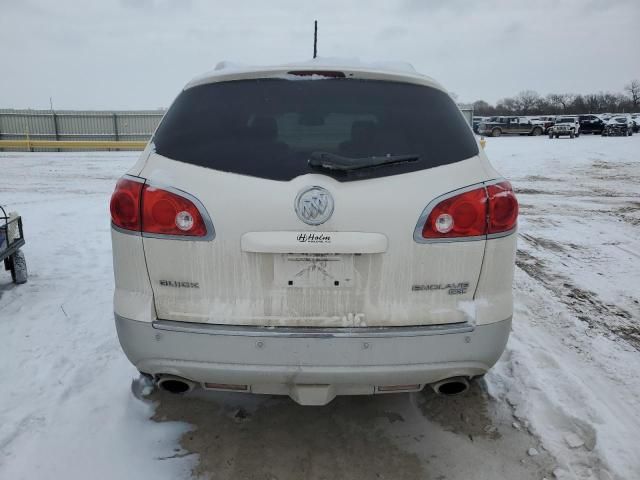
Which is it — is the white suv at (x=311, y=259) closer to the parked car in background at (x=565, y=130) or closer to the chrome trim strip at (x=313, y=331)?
the chrome trim strip at (x=313, y=331)

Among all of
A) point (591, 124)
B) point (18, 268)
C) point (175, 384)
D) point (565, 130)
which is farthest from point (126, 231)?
point (591, 124)

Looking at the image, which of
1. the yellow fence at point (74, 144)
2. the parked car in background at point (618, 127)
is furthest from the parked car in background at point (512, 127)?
the yellow fence at point (74, 144)

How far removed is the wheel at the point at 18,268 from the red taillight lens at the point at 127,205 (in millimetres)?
3443

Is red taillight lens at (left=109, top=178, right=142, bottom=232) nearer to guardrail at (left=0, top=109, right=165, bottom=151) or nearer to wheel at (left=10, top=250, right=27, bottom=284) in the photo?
wheel at (left=10, top=250, right=27, bottom=284)

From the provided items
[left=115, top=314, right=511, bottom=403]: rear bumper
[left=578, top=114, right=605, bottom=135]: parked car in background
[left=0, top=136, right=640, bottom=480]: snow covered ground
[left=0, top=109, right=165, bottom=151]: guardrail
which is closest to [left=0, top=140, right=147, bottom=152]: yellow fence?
A: [left=0, top=109, right=165, bottom=151]: guardrail

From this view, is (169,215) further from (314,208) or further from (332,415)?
(332,415)

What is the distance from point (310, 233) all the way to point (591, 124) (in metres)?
49.9

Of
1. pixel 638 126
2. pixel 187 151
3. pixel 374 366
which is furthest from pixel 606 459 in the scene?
pixel 638 126

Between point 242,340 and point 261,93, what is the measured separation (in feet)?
3.82

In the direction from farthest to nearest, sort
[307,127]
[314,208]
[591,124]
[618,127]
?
1. [591,124]
2. [618,127]
3. [307,127]
4. [314,208]

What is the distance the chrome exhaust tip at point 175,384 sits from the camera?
7.91 feet

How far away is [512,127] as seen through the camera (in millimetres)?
45219

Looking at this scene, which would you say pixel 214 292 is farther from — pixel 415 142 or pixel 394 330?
pixel 415 142

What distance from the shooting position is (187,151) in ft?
7.69
